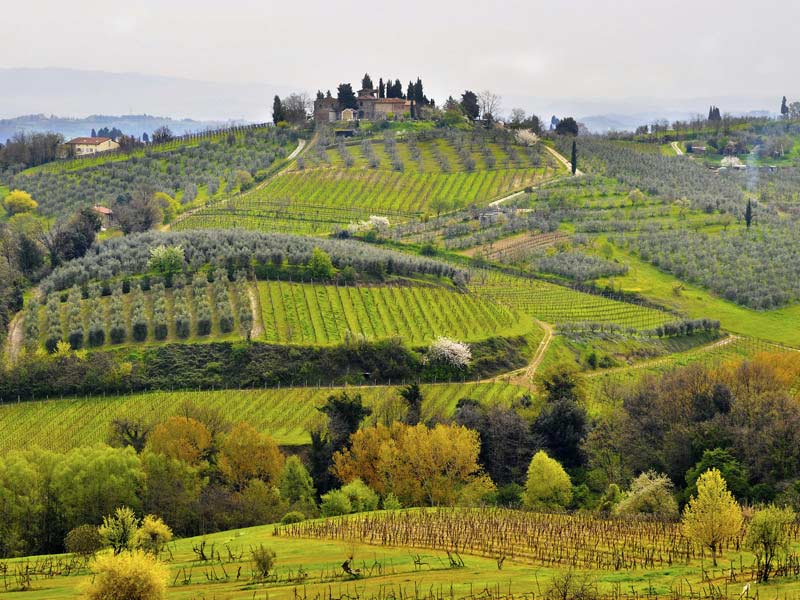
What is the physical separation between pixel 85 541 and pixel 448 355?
37299mm

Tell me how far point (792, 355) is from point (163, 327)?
153 feet

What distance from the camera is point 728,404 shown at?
51594 mm

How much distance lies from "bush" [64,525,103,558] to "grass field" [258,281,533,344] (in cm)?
3362

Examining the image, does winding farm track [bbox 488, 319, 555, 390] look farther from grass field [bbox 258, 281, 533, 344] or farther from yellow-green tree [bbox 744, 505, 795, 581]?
yellow-green tree [bbox 744, 505, 795, 581]

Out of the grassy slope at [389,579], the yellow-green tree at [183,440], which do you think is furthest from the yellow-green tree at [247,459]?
the grassy slope at [389,579]

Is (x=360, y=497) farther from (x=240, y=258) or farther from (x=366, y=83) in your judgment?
(x=366, y=83)

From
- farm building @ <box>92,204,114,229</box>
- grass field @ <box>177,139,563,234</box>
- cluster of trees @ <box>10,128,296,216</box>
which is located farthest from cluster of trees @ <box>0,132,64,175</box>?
grass field @ <box>177,139,563,234</box>

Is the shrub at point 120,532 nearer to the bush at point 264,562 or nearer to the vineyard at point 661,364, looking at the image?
the bush at point 264,562

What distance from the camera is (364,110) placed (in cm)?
→ 16612

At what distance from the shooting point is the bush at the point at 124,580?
2328 centimetres

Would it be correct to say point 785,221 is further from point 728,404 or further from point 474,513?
point 474,513

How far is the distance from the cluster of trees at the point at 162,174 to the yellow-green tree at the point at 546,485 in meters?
87.0

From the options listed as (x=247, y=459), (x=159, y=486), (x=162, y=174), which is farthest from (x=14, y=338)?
(x=162, y=174)

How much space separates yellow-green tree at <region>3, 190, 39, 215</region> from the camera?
4941 inches
